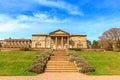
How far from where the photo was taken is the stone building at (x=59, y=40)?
63.7 metres

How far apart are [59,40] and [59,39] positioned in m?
0.38

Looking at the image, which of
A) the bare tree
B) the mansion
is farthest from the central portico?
the bare tree

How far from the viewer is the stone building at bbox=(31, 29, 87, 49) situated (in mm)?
63656

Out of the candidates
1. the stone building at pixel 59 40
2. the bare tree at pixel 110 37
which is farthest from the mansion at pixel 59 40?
the bare tree at pixel 110 37

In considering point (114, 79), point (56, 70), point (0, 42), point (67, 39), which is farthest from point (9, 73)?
point (0, 42)

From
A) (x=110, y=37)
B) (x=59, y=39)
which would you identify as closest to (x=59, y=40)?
(x=59, y=39)

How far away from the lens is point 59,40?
6469 cm

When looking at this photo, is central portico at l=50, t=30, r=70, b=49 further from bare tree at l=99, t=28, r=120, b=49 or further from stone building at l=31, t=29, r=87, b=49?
bare tree at l=99, t=28, r=120, b=49

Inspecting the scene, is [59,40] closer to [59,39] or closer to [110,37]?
[59,39]

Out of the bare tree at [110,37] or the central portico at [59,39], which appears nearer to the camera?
the central portico at [59,39]

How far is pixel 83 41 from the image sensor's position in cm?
6700

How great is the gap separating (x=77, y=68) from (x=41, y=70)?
4.51 metres

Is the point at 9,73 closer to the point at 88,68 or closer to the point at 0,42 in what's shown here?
the point at 88,68

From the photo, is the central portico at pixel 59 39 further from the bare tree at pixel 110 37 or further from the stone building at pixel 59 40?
the bare tree at pixel 110 37
